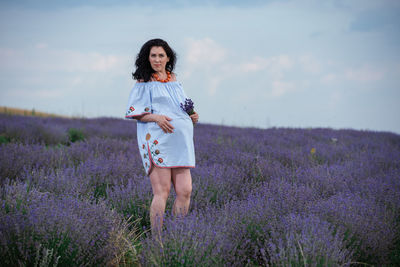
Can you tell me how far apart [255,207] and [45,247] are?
147 centimetres

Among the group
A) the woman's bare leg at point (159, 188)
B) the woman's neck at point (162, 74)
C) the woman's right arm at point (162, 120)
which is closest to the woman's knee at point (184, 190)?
the woman's bare leg at point (159, 188)

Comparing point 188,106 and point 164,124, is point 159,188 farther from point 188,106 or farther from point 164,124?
point 188,106

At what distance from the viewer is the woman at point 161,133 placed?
97.9 inches

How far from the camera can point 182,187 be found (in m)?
2.55

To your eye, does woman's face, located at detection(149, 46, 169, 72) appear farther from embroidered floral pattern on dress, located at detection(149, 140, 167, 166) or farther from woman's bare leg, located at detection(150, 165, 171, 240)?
woman's bare leg, located at detection(150, 165, 171, 240)

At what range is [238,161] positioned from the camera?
4.77m

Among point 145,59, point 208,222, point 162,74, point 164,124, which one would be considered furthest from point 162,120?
point 208,222

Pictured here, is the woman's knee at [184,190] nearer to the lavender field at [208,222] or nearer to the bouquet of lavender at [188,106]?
the lavender field at [208,222]

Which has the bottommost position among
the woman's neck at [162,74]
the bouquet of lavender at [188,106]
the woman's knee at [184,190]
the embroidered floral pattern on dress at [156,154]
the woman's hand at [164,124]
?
the woman's knee at [184,190]

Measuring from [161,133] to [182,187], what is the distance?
17.0 inches

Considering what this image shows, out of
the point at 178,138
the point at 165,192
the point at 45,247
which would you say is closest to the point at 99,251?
the point at 45,247

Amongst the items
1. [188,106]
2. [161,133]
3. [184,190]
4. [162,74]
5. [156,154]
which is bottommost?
[184,190]

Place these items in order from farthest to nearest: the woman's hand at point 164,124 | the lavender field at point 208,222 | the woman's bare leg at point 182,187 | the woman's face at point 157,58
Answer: the woman's face at point 157,58 < the woman's bare leg at point 182,187 < the woman's hand at point 164,124 < the lavender field at point 208,222

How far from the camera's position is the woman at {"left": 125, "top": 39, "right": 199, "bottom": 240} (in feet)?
8.16
